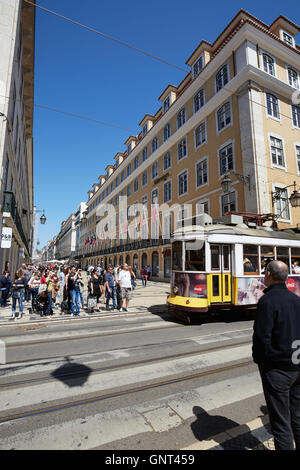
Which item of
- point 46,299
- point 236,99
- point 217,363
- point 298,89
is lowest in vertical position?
point 217,363

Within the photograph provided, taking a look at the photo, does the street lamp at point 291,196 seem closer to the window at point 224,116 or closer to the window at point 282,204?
the window at point 282,204

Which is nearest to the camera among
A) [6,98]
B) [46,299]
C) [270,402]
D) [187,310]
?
[270,402]

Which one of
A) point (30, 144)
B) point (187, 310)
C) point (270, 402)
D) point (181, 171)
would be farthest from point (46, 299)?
point (30, 144)

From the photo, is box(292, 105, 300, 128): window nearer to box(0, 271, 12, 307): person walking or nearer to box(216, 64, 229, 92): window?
box(216, 64, 229, 92): window

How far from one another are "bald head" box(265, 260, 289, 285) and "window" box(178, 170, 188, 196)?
2106cm

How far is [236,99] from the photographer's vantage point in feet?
57.3

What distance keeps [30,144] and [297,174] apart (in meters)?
31.9

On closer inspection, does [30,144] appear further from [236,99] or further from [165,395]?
[165,395]

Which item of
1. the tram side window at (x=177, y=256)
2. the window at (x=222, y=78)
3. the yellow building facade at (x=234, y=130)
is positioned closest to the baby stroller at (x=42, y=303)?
the tram side window at (x=177, y=256)

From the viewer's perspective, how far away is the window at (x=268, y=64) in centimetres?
1733

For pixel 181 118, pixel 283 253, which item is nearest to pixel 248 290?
pixel 283 253

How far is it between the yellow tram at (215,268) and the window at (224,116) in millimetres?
12877

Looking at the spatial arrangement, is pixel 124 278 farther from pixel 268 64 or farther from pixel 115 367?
pixel 268 64

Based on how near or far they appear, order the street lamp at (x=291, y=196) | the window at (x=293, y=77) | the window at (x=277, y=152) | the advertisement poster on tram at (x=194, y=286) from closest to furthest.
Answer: the advertisement poster on tram at (x=194, y=286), the street lamp at (x=291, y=196), the window at (x=277, y=152), the window at (x=293, y=77)
